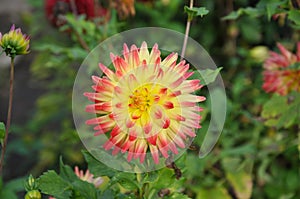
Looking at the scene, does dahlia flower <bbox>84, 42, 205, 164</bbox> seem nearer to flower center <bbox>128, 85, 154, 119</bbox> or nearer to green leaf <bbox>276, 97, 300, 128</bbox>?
flower center <bbox>128, 85, 154, 119</bbox>

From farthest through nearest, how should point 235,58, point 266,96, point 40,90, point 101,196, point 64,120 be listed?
point 40,90 < point 64,120 < point 235,58 < point 266,96 < point 101,196

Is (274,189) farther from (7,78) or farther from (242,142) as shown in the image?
(7,78)

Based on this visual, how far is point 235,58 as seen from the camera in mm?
2088

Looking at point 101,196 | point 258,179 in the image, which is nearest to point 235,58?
point 258,179

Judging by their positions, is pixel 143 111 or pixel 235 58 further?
pixel 235 58

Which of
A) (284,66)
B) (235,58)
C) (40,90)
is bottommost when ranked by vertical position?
(40,90)

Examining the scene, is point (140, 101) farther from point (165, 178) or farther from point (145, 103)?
point (165, 178)

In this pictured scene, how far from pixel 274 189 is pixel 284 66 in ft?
2.03

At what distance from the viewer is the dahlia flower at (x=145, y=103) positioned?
2.45 feet

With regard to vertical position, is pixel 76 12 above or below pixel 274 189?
above

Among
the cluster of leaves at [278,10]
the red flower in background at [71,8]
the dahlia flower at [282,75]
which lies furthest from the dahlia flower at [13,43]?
the red flower in background at [71,8]

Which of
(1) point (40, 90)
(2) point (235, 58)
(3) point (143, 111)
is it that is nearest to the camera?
(3) point (143, 111)

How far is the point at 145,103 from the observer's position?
2.48 ft

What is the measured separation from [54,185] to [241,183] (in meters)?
0.80
